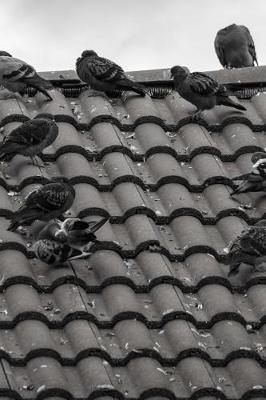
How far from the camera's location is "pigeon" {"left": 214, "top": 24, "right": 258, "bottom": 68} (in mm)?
13234

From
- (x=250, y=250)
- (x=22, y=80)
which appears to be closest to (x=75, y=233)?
(x=250, y=250)

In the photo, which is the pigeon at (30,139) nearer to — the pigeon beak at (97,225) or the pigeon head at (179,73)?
the pigeon beak at (97,225)

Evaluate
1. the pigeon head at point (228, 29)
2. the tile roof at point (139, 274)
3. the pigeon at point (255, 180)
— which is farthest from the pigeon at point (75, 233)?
the pigeon head at point (228, 29)

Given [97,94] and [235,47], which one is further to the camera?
[235,47]

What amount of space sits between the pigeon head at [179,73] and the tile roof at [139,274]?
0.21 m

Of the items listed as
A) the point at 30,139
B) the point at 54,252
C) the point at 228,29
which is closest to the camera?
the point at 54,252

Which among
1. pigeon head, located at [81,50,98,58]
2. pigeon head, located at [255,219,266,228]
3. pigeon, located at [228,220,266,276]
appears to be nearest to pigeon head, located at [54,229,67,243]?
pigeon, located at [228,220,266,276]

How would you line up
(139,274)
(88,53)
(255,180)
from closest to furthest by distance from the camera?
(139,274), (255,180), (88,53)

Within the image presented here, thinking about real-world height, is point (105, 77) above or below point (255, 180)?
above

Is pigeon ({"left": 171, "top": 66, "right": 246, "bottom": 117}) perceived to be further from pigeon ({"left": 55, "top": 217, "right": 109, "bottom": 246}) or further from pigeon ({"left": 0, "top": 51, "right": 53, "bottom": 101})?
pigeon ({"left": 55, "top": 217, "right": 109, "bottom": 246})

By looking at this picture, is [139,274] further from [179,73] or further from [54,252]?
[179,73]

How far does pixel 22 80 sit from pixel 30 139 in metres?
1.09

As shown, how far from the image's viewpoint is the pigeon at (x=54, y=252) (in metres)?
6.68

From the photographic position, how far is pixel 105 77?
8.87 meters
